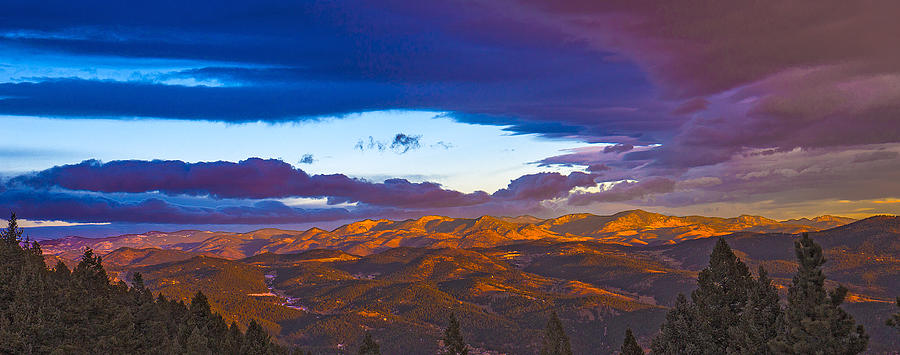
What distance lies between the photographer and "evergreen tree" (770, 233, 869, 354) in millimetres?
47469

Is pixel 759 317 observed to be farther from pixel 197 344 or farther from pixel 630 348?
pixel 197 344

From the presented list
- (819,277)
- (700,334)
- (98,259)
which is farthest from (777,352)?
(98,259)

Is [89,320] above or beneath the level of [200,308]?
above

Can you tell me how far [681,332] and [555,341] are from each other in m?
60.7

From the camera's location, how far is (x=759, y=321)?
2336 inches

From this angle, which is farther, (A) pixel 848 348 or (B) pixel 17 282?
(B) pixel 17 282

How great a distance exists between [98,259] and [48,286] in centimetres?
4082

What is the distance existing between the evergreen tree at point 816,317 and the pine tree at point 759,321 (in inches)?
313

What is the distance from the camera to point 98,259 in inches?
4432

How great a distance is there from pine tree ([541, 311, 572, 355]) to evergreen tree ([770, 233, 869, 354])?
268 feet

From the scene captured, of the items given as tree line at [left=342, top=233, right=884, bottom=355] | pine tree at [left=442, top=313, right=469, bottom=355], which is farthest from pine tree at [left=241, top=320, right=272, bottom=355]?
tree line at [left=342, top=233, right=884, bottom=355]

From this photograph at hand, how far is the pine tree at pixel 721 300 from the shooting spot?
220 feet

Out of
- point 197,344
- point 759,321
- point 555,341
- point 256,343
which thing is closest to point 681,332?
point 759,321

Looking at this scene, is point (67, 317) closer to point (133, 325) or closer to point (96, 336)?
point (96, 336)
